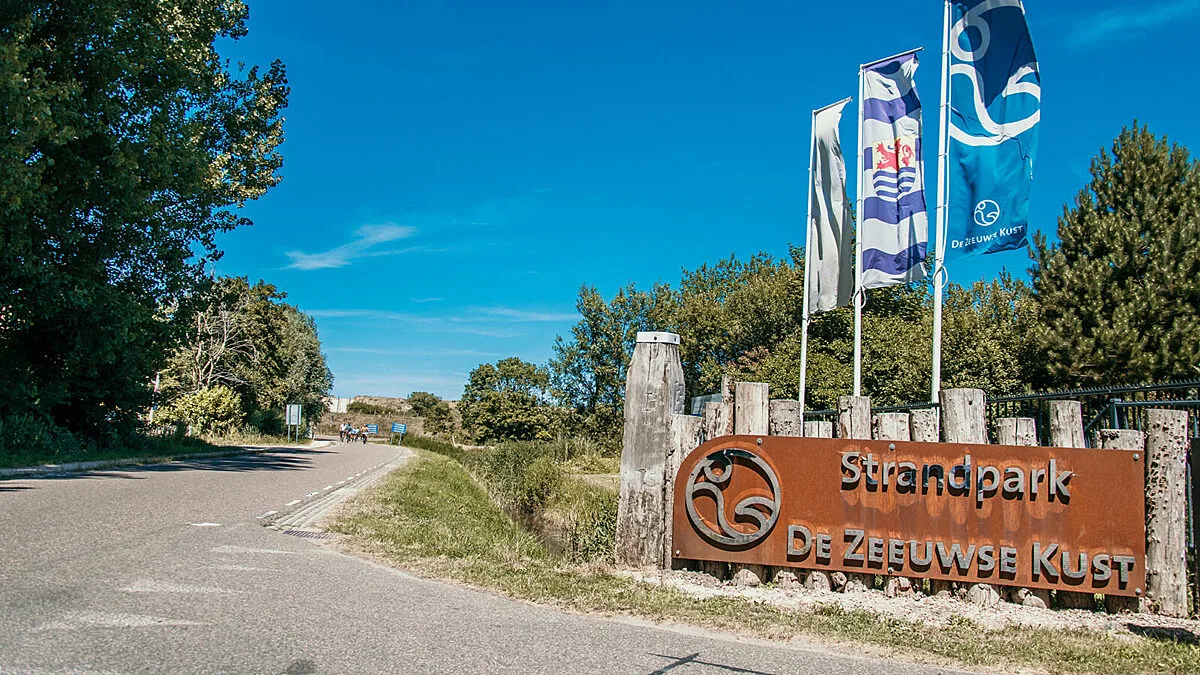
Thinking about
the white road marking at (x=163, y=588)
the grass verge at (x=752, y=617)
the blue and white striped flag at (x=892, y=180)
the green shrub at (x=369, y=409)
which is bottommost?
the grass verge at (x=752, y=617)

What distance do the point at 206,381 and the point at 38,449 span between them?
3263 cm

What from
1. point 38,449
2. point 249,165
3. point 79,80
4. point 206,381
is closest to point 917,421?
point 38,449

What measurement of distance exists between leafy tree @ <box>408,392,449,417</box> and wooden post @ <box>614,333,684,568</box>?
4557 inches

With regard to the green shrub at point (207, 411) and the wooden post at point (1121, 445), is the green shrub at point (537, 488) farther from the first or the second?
the green shrub at point (207, 411)

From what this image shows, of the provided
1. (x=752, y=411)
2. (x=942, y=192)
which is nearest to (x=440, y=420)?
(x=942, y=192)

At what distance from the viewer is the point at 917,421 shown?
6793 millimetres

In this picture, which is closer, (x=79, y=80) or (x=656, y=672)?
(x=656, y=672)

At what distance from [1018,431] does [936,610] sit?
1627 mm

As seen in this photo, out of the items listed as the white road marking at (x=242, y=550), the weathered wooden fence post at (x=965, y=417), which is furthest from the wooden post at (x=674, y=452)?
the white road marking at (x=242, y=550)

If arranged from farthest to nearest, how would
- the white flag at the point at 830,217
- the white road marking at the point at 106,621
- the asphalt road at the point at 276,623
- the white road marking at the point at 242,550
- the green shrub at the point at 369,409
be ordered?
1. the green shrub at the point at 369,409
2. the white flag at the point at 830,217
3. the white road marking at the point at 242,550
4. the white road marking at the point at 106,621
5. the asphalt road at the point at 276,623

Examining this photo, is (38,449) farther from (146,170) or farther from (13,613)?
(13,613)

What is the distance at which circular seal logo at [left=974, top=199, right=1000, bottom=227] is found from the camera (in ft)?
39.0

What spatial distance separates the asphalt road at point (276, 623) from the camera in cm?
400

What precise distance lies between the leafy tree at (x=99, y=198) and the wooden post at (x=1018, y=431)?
17.0 meters
